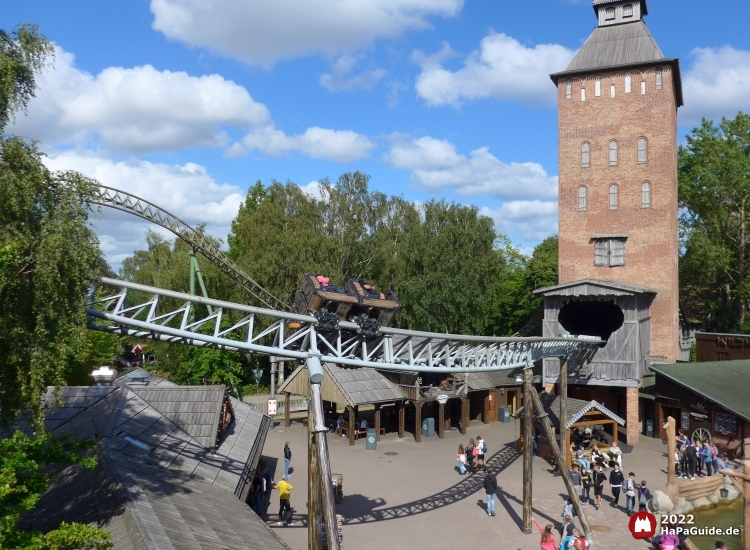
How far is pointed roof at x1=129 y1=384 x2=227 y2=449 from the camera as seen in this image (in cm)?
1656

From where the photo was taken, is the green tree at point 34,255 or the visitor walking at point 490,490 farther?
the visitor walking at point 490,490

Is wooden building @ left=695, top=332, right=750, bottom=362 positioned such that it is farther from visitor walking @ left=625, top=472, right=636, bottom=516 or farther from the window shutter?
visitor walking @ left=625, top=472, right=636, bottom=516

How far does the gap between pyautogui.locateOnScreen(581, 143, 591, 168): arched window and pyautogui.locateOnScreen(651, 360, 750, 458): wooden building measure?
998 centimetres

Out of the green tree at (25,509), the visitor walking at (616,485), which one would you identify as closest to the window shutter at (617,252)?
the visitor walking at (616,485)

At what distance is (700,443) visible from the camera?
76.6 ft

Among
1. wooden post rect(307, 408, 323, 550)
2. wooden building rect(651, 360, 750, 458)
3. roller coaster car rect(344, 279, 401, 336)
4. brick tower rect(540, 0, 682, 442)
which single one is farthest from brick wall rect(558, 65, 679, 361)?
wooden post rect(307, 408, 323, 550)

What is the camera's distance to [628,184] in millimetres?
29812

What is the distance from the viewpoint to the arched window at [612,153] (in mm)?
30125

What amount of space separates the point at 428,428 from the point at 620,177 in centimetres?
1448

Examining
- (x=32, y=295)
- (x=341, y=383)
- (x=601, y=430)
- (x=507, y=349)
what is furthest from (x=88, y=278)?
(x=601, y=430)

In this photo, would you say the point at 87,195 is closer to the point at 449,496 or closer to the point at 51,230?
the point at 51,230

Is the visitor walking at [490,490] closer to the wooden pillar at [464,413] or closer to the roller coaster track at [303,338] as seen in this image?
the roller coaster track at [303,338]

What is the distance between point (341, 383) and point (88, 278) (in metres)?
17.3

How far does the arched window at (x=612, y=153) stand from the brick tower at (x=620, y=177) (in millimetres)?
44
